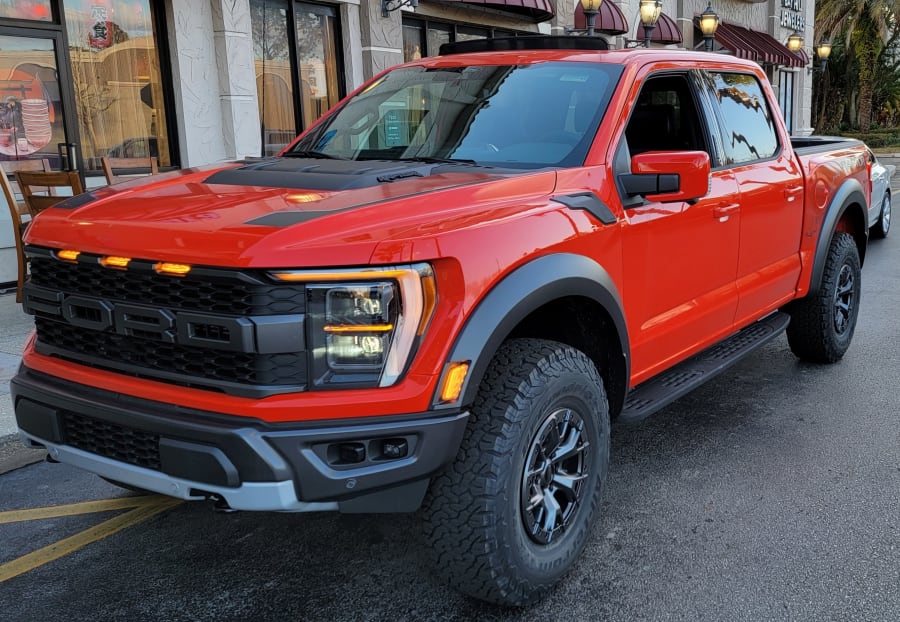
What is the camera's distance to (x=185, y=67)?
9.84 meters

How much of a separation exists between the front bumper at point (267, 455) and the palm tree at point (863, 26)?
118 ft

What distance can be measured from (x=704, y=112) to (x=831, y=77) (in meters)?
39.6

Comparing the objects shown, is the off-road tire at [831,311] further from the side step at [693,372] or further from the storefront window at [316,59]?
the storefront window at [316,59]

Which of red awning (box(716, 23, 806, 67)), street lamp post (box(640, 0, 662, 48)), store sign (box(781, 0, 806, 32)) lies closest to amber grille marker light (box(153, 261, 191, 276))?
street lamp post (box(640, 0, 662, 48))

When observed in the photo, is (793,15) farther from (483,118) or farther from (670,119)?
(483,118)

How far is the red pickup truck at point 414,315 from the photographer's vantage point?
2.33 metres

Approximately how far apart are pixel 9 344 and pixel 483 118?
444cm

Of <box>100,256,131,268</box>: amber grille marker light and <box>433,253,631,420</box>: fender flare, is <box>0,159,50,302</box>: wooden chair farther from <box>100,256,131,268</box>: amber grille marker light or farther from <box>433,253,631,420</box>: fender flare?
<box>433,253,631,420</box>: fender flare

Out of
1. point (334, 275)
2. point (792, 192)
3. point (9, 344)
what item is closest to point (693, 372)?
point (792, 192)

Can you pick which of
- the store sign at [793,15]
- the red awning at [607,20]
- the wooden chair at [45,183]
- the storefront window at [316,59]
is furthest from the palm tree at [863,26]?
the wooden chair at [45,183]

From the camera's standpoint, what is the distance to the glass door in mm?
8500

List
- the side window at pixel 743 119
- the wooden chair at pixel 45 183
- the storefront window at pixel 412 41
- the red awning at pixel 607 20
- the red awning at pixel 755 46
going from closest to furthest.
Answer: the side window at pixel 743 119 < the wooden chair at pixel 45 183 < the storefront window at pixel 412 41 < the red awning at pixel 607 20 < the red awning at pixel 755 46

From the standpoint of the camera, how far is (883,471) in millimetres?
3939

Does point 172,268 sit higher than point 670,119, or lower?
lower
